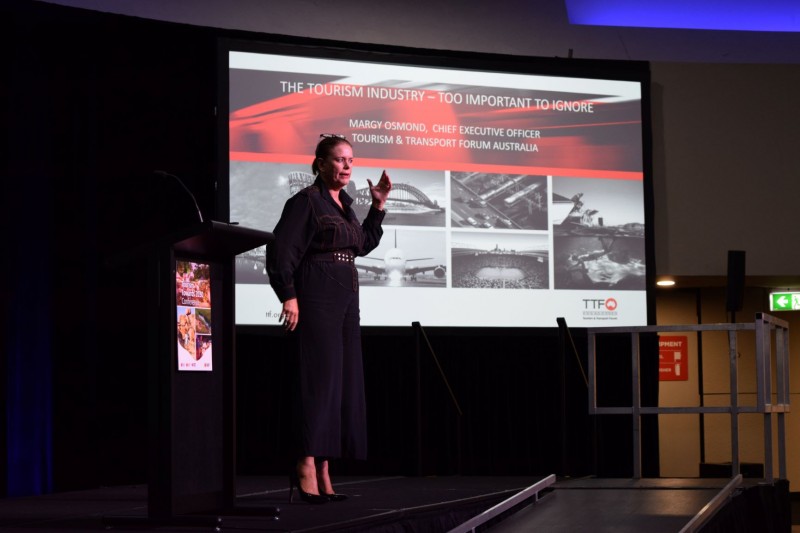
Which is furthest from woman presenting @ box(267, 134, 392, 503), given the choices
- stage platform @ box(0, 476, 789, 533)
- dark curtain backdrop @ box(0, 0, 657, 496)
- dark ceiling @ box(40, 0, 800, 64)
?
dark ceiling @ box(40, 0, 800, 64)

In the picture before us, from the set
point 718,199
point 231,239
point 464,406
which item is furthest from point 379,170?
point 231,239

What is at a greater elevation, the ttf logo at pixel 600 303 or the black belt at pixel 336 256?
the black belt at pixel 336 256

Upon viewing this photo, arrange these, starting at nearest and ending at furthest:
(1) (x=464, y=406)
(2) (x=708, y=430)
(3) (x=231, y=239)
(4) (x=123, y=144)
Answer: (3) (x=231, y=239) → (4) (x=123, y=144) → (1) (x=464, y=406) → (2) (x=708, y=430)

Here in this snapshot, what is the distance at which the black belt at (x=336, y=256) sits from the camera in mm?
3283

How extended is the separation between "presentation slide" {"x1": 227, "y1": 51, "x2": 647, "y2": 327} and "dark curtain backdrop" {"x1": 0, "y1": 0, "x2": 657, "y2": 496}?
0.20 m

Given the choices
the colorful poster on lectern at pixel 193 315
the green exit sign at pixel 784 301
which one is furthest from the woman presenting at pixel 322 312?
the green exit sign at pixel 784 301

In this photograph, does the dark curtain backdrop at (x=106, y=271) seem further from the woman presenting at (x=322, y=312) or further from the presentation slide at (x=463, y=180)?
the woman presenting at (x=322, y=312)

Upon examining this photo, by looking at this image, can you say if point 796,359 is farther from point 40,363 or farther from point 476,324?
point 40,363

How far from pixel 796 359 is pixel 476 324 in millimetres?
4486

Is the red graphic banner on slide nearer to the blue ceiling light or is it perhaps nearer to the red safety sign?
the blue ceiling light

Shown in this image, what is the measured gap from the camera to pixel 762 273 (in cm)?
677

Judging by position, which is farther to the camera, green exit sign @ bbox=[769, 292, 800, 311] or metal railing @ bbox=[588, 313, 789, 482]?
green exit sign @ bbox=[769, 292, 800, 311]

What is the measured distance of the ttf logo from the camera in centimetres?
586

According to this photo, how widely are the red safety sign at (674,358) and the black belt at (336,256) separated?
6100mm
